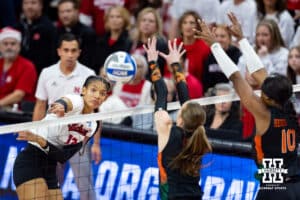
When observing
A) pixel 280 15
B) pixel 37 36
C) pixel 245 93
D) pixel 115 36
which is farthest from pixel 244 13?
pixel 245 93

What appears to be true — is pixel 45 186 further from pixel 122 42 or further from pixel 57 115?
pixel 122 42

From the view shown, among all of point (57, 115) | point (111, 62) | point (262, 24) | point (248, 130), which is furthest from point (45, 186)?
point (262, 24)

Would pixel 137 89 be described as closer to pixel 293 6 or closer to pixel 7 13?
pixel 293 6

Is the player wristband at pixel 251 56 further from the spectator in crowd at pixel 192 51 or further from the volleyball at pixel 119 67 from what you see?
the spectator in crowd at pixel 192 51

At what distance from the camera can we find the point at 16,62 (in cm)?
1345

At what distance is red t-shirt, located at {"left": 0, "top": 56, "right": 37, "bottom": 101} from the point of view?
13.3 metres

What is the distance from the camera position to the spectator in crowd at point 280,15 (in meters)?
13.0

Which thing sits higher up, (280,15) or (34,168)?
(280,15)

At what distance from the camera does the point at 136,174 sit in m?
11.5

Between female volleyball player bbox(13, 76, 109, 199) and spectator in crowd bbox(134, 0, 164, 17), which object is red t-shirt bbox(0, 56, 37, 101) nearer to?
spectator in crowd bbox(134, 0, 164, 17)

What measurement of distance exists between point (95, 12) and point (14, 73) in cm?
204

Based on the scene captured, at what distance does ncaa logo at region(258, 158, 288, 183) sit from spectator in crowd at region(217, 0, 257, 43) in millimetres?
4688

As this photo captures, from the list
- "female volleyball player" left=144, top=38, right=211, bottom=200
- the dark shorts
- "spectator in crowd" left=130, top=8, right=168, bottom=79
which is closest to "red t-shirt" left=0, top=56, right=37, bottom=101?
"spectator in crowd" left=130, top=8, right=168, bottom=79

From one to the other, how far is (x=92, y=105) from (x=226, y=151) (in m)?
1.69
